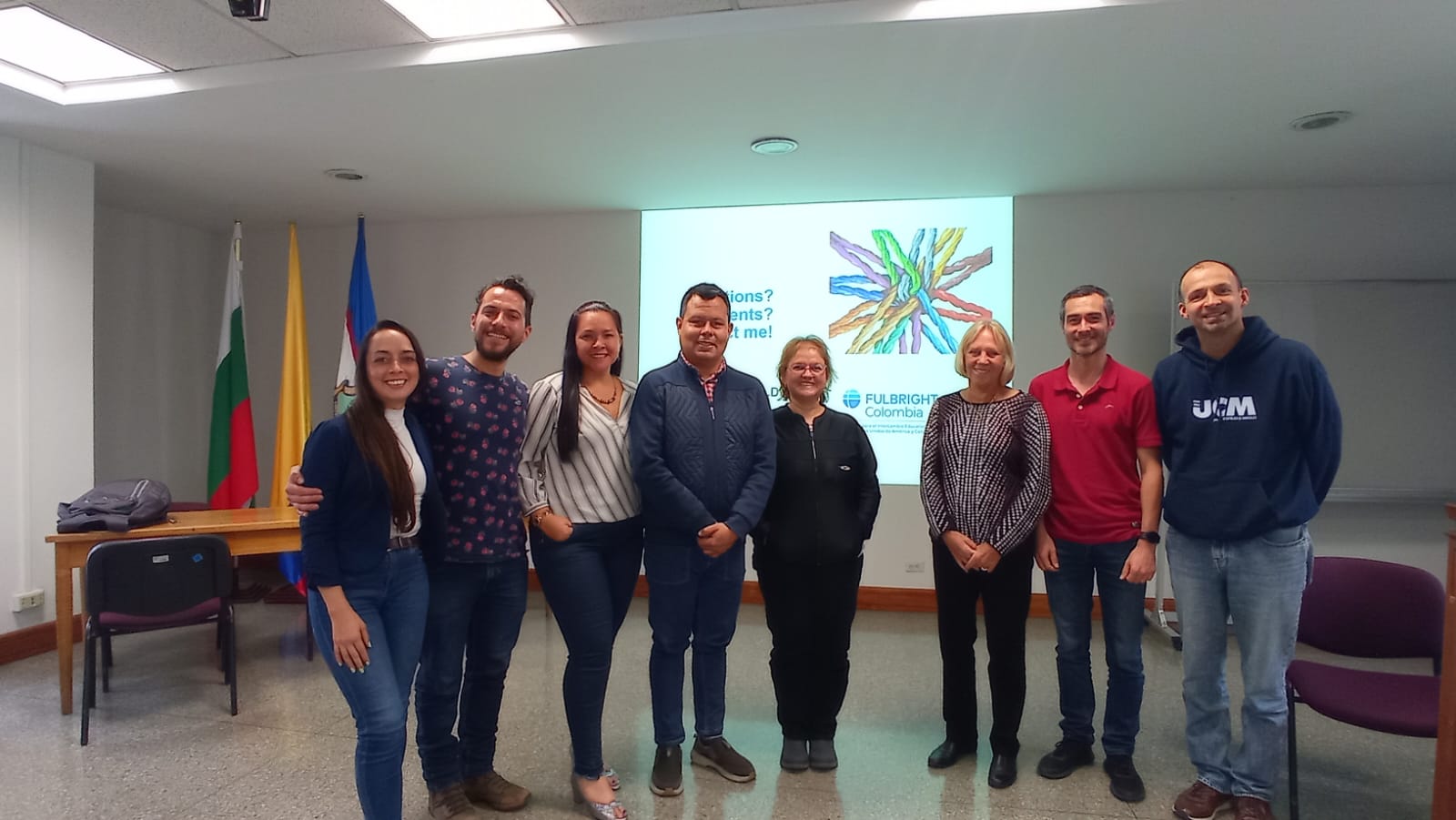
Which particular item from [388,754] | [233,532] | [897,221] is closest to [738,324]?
[897,221]

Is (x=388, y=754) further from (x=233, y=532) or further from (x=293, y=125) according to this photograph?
(x=293, y=125)

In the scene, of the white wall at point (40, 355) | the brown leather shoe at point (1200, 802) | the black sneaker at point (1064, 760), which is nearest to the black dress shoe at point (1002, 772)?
the black sneaker at point (1064, 760)

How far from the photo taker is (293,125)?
138 inches

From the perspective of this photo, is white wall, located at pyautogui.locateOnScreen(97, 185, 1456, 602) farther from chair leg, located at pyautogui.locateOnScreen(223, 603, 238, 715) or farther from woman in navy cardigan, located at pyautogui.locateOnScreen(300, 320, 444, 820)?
woman in navy cardigan, located at pyautogui.locateOnScreen(300, 320, 444, 820)

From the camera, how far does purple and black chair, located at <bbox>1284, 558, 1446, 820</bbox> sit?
213 cm

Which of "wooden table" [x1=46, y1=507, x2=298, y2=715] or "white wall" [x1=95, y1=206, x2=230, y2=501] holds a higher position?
"white wall" [x1=95, y1=206, x2=230, y2=501]

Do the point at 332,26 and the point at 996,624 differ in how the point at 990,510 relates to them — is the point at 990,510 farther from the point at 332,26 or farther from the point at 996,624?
the point at 332,26

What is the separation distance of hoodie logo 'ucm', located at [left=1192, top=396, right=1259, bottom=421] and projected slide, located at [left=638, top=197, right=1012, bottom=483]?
239 centimetres

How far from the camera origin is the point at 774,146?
12.1 feet

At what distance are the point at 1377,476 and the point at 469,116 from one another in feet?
16.2

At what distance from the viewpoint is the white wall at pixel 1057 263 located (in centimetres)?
429

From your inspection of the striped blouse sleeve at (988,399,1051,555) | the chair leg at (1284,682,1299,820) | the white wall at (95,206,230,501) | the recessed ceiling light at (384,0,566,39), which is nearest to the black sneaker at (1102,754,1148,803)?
the chair leg at (1284,682,1299,820)

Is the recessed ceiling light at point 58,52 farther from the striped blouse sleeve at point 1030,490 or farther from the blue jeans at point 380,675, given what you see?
the striped blouse sleeve at point 1030,490

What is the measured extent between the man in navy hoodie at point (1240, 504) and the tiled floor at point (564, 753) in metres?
0.31
